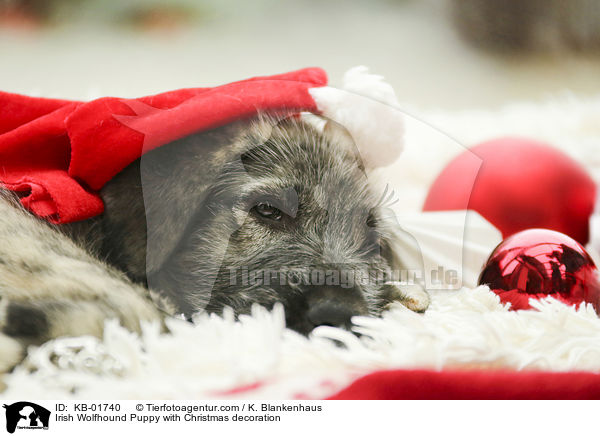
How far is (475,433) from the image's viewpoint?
749mm

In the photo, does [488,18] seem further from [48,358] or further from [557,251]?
[48,358]

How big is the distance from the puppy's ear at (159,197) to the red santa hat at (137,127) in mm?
20

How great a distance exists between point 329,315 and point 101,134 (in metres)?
0.52

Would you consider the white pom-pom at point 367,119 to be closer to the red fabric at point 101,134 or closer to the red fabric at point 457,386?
the red fabric at point 101,134

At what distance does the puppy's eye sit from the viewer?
0.96 m

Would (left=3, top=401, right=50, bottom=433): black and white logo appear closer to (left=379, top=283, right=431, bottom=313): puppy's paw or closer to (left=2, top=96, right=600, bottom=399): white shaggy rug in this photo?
(left=2, top=96, right=600, bottom=399): white shaggy rug

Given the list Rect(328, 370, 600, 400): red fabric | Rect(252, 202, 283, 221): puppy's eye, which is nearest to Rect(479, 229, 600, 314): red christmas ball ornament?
Rect(328, 370, 600, 400): red fabric

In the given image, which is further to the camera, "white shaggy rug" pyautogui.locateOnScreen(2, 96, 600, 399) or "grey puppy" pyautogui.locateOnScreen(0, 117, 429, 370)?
"grey puppy" pyautogui.locateOnScreen(0, 117, 429, 370)

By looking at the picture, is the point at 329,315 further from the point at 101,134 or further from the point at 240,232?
the point at 101,134

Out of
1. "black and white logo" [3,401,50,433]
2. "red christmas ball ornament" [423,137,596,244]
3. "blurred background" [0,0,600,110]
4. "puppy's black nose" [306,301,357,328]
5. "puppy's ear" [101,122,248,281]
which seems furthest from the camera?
"red christmas ball ornament" [423,137,596,244]

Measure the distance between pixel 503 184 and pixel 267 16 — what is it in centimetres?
75

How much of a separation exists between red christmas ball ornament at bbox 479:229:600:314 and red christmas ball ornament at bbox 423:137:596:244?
311 millimetres

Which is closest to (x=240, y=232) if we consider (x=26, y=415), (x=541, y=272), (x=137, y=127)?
(x=137, y=127)

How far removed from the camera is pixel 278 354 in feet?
2.49
